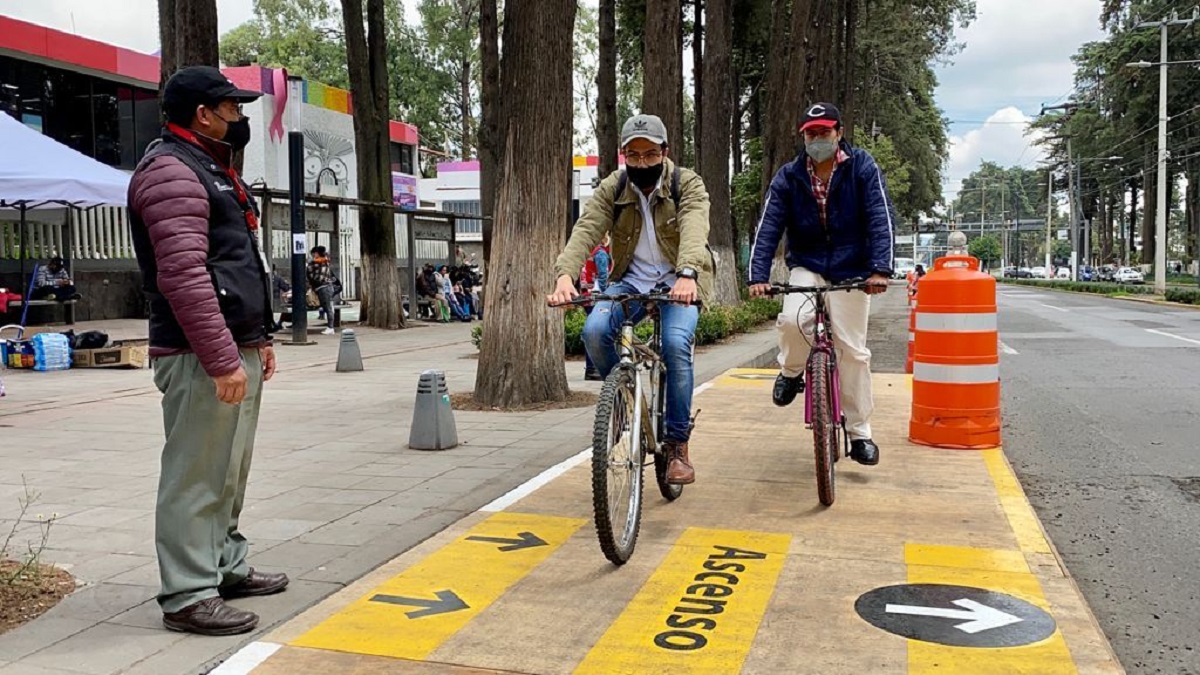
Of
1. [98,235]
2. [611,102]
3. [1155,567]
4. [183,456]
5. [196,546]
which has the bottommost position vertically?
[1155,567]

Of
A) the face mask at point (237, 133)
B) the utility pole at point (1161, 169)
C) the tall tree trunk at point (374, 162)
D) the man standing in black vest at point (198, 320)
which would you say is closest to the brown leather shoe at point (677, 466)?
the man standing in black vest at point (198, 320)

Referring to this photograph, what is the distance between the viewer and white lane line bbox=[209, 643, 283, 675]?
3182 millimetres

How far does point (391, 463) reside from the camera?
6523mm

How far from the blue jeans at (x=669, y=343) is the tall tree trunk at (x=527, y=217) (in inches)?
154

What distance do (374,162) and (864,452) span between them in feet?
54.8

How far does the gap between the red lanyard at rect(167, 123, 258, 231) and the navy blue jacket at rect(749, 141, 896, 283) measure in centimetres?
279

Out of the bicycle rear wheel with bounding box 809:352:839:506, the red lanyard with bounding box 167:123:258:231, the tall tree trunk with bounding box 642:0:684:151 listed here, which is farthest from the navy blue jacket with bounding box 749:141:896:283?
the tall tree trunk with bounding box 642:0:684:151

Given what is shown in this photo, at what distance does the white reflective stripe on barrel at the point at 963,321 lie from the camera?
6.69 m

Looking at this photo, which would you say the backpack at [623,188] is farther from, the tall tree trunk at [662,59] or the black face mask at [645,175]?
the tall tree trunk at [662,59]

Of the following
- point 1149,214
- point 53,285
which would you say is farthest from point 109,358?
point 1149,214

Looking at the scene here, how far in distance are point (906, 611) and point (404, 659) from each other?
1.84 metres

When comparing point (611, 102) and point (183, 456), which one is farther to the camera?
point (611, 102)

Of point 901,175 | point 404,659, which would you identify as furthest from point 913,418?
point 901,175

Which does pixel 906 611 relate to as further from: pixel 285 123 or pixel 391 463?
pixel 285 123
